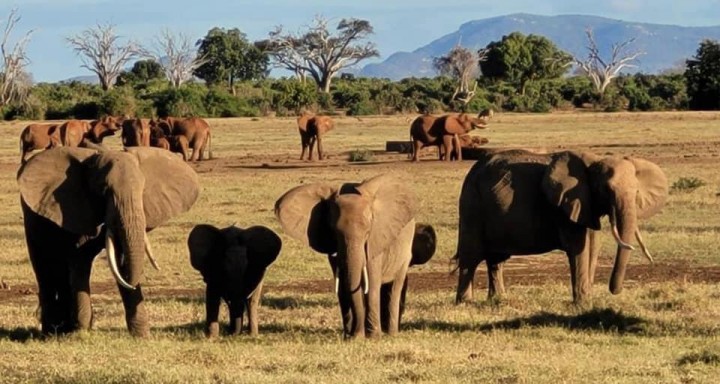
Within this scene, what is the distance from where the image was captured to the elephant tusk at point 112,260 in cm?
1107

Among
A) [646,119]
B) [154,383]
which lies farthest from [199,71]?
[154,383]

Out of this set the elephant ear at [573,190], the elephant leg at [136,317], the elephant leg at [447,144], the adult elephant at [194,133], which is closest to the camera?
the elephant leg at [136,317]

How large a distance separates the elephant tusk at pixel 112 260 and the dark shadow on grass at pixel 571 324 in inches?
114

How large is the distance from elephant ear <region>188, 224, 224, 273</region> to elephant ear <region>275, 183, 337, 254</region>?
1010 millimetres

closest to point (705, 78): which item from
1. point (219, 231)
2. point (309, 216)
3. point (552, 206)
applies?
point (552, 206)

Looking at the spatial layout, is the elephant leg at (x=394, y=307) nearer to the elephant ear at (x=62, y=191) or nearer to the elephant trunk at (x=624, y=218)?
the elephant trunk at (x=624, y=218)

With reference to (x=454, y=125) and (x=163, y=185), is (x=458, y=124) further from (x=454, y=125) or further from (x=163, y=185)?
(x=163, y=185)

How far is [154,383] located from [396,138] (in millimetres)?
40706

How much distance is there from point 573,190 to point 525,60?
3416 inches

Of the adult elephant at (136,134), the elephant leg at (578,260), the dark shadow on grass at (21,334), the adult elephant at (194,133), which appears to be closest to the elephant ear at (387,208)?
the elephant leg at (578,260)

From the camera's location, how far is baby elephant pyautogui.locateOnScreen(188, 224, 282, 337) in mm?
12430

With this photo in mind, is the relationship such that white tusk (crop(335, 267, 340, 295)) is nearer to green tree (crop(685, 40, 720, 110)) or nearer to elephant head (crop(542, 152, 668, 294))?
elephant head (crop(542, 152, 668, 294))

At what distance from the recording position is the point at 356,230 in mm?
11398

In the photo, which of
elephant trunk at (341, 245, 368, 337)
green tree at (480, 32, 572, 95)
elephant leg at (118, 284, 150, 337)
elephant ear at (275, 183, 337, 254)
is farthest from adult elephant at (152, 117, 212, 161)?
green tree at (480, 32, 572, 95)
